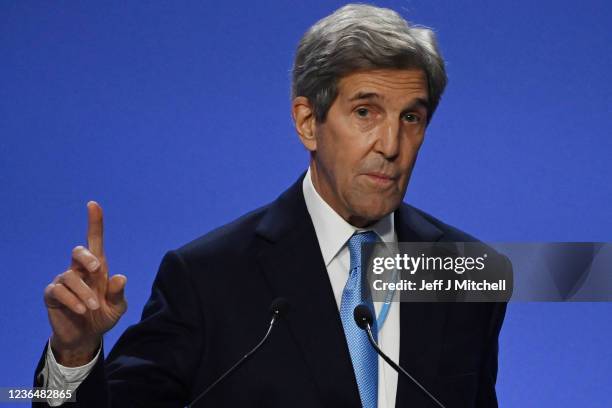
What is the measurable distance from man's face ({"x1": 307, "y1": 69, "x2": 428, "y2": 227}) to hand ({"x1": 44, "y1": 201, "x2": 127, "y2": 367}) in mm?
506

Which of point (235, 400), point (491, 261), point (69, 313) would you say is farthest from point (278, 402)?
point (491, 261)

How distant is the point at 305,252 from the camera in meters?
1.87

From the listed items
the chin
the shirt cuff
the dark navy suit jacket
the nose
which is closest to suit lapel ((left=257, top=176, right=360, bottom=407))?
the dark navy suit jacket

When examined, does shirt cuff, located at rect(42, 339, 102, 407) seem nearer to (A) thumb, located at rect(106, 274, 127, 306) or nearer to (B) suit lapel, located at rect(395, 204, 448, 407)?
(A) thumb, located at rect(106, 274, 127, 306)

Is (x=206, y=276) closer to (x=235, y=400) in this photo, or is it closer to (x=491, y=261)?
(x=235, y=400)

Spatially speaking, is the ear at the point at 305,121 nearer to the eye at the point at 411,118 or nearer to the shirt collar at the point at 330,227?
the shirt collar at the point at 330,227

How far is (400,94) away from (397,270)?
32 centimetres

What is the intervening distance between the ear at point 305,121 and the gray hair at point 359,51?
A: 20 mm

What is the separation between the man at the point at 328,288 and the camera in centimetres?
174

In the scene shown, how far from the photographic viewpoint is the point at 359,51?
1.81 m

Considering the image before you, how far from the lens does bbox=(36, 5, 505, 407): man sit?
5.72 ft

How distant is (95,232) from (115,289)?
89 mm

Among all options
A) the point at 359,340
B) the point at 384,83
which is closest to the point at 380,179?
the point at 384,83

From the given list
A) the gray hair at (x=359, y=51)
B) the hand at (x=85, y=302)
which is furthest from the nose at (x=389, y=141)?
the hand at (x=85, y=302)
